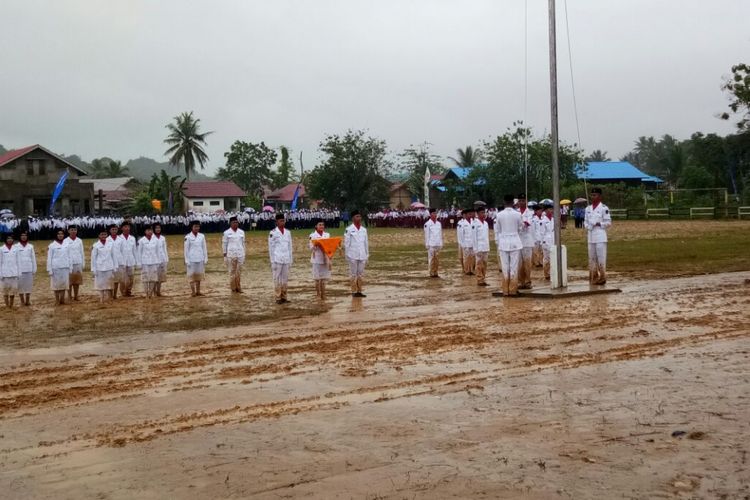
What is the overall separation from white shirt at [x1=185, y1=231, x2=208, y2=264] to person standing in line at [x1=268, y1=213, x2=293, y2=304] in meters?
2.29

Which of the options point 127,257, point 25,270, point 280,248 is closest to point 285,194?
point 127,257

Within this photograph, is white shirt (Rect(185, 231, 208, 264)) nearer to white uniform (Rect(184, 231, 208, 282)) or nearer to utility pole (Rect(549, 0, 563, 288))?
white uniform (Rect(184, 231, 208, 282))

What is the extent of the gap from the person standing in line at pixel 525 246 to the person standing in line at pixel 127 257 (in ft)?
28.1

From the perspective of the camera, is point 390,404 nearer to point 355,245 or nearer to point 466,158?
point 355,245

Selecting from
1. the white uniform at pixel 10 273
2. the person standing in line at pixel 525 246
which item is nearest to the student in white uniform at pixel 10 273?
the white uniform at pixel 10 273

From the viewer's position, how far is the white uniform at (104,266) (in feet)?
62.8

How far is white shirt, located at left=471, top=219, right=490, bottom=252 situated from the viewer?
65.2 feet

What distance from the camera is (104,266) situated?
62.8 ft

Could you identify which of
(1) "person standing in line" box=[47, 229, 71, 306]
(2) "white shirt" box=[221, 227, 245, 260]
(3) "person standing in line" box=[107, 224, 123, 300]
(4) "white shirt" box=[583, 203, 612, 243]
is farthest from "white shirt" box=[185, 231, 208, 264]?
(4) "white shirt" box=[583, 203, 612, 243]

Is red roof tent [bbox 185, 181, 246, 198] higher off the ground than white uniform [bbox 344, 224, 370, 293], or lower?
higher

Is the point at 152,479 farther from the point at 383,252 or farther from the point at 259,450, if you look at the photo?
the point at 383,252

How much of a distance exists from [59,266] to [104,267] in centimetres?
98

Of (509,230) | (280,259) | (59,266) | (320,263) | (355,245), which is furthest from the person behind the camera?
(59,266)

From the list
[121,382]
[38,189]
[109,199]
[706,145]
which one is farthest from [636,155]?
[121,382]
